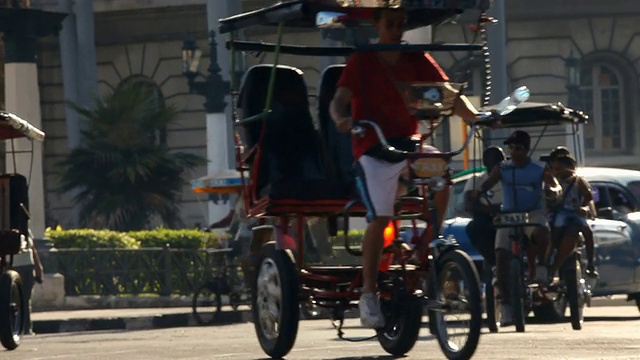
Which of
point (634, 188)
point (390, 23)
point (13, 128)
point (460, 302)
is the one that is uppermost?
point (390, 23)

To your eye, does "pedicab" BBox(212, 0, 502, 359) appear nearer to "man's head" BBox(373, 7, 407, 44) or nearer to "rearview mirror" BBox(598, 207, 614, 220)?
"man's head" BBox(373, 7, 407, 44)

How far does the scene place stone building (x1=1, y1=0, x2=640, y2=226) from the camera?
43219mm

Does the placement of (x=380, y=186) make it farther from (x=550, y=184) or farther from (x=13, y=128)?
(x=550, y=184)

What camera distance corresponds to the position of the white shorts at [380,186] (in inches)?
413

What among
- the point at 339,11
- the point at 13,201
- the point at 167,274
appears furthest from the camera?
the point at 167,274

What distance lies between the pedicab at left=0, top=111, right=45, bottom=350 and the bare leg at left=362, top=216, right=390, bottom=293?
4431 millimetres

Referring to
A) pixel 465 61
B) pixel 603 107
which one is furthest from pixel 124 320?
pixel 603 107

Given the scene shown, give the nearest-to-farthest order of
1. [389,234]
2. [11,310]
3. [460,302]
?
[460,302], [389,234], [11,310]

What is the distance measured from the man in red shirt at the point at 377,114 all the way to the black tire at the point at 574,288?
5.92m

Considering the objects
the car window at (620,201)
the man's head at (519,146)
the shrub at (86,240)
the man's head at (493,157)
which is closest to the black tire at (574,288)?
the man's head at (519,146)

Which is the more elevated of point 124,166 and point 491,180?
point 491,180

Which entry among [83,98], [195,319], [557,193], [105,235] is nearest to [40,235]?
[105,235]

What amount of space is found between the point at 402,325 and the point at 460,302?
2.96 ft

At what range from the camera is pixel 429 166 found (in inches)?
409
